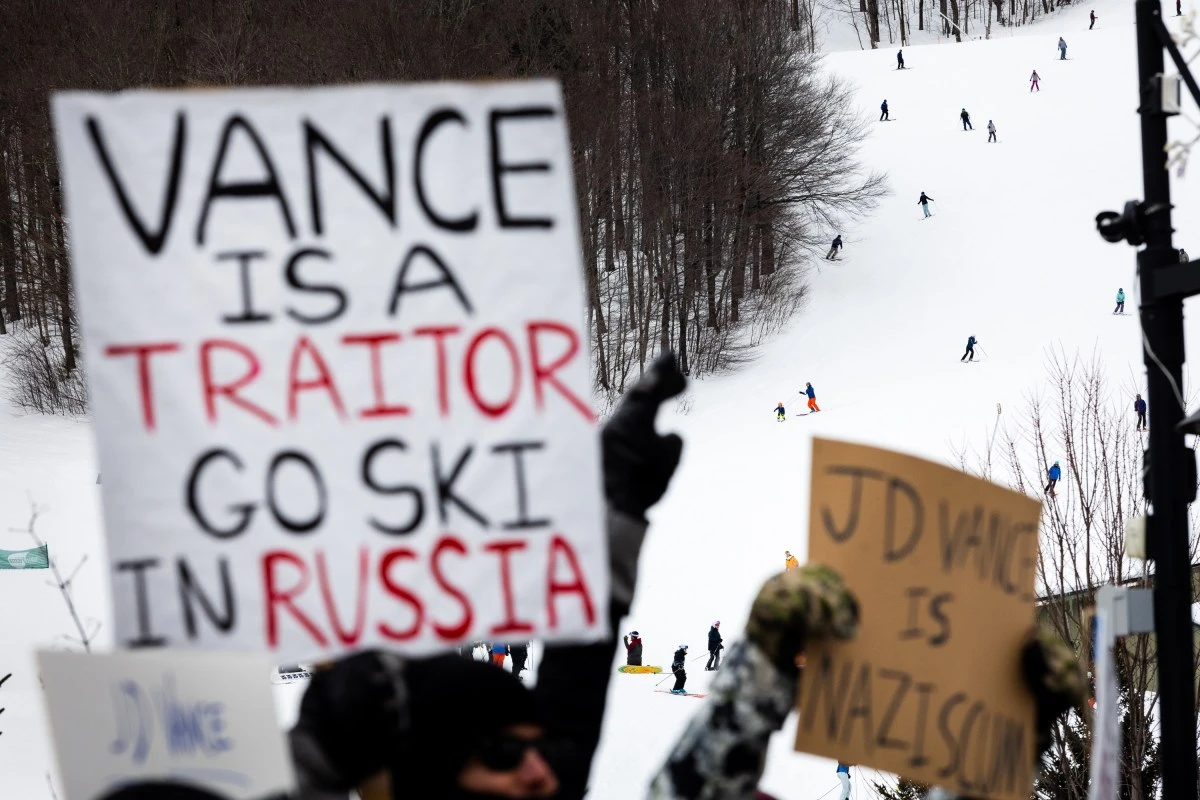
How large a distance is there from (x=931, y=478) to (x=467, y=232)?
1032 millimetres

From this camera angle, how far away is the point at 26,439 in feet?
115

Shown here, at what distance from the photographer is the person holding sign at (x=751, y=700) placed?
2660 millimetres

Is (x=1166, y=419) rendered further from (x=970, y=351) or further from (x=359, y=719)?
(x=970, y=351)

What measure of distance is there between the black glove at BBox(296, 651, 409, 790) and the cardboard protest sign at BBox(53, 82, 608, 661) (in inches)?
11.5

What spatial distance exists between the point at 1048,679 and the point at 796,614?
2.17 ft

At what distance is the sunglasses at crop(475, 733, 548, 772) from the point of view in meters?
2.59

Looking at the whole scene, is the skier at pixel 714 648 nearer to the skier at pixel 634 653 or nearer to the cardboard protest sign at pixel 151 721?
the skier at pixel 634 653

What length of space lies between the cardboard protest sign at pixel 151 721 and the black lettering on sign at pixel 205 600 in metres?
0.20

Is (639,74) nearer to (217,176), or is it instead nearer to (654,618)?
(654,618)

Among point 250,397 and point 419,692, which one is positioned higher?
point 250,397

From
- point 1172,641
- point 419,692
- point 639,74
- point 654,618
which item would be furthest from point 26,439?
point 419,692

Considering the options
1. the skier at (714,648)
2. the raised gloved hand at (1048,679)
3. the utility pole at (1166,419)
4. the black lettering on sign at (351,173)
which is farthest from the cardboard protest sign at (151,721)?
the skier at (714,648)

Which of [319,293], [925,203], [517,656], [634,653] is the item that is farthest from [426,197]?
[925,203]

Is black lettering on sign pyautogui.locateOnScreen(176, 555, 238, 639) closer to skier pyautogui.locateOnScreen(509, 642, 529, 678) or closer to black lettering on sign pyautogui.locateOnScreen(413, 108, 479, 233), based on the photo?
black lettering on sign pyautogui.locateOnScreen(413, 108, 479, 233)
